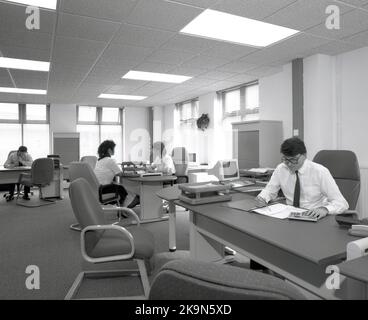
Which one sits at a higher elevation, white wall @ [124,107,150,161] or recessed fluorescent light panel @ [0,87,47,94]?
recessed fluorescent light panel @ [0,87,47,94]

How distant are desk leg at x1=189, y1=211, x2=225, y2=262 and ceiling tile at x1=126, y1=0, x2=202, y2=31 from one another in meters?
2.04

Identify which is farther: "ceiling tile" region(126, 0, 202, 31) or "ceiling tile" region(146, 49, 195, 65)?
"ceiling tile" region(146, 49, 195, 65)

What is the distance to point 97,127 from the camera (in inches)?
381

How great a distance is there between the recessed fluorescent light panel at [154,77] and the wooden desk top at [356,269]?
4824 mm

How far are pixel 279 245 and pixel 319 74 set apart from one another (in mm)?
3788

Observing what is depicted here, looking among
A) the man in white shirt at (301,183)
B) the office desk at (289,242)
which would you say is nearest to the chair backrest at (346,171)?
the man in white shirt at (301,183)

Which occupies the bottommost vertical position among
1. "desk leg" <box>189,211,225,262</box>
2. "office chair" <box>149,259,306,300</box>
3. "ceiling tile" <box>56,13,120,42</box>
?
"desk leg" <box>189,211,225,262</box>

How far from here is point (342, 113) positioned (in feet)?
14.3

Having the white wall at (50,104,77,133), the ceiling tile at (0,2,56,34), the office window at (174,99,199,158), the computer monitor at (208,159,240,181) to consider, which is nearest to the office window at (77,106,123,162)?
the white wall at (50,104,77,133)

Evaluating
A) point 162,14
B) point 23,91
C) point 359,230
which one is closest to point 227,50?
point 162,14

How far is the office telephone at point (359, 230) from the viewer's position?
142cm

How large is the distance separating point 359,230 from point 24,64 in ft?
17.2

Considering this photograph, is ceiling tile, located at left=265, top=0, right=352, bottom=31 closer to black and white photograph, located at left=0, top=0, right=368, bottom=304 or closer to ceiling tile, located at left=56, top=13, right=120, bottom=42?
black and white photograph, located at left=0, top=0, right=368, bottom=304

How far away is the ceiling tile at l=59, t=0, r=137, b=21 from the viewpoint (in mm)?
2686
